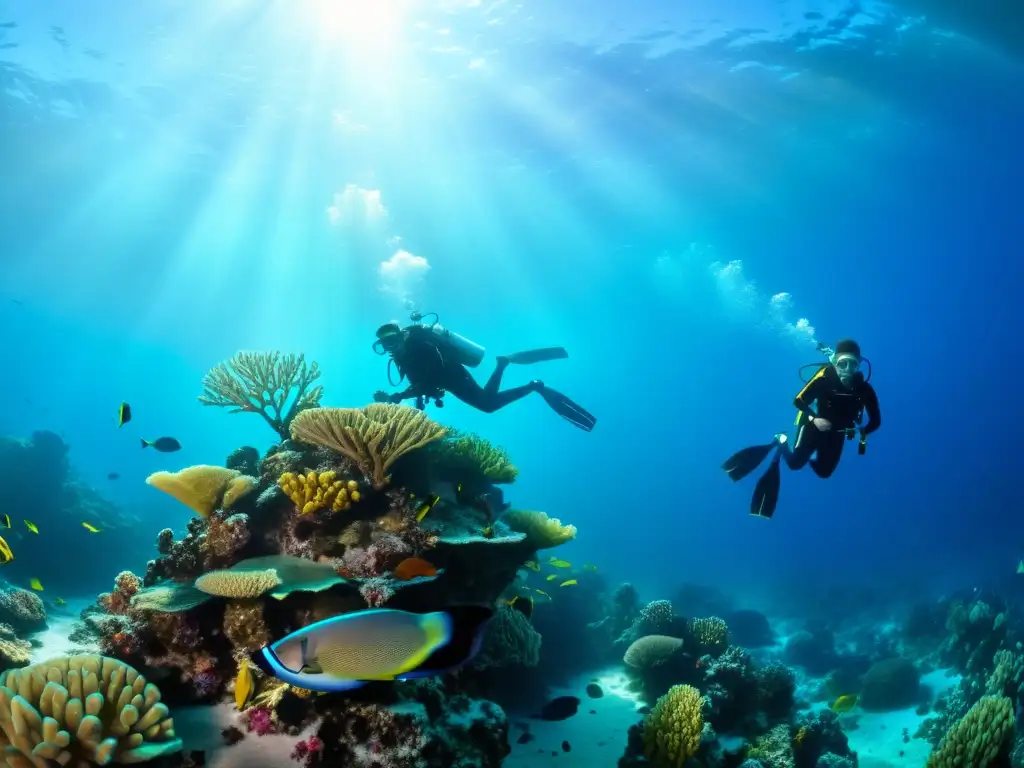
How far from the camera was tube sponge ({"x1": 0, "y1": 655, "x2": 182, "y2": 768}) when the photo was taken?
2.70 metres

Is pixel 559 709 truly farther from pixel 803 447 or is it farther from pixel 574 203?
pixel 574 203

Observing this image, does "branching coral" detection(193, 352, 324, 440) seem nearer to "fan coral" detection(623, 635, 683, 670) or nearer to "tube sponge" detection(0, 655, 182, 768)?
"tube sponge" detection(0, 655, 182, 768)

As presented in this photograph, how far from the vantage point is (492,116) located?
1125 inches

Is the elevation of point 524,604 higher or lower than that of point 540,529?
lower

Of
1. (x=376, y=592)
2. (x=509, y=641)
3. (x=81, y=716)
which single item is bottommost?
(x=81, y=716)

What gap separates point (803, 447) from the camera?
26.5 ft

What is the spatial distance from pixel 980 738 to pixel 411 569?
596 cm

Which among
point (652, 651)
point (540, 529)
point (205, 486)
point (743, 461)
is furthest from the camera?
point (652, 651)

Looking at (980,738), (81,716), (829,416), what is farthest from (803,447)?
(81,716)

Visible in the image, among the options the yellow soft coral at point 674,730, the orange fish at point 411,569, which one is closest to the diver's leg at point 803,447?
the yellow soft coral at point 674,730

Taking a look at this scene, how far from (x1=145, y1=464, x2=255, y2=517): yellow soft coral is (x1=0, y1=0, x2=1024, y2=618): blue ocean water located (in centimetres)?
1692

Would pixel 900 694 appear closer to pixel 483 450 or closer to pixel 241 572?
pixel 483 450

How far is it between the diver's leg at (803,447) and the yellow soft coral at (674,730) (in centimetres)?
389

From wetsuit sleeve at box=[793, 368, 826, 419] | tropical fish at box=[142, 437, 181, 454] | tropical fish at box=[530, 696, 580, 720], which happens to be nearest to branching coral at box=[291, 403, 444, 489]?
tropical fish at box=[530, 696, 580, 720]
